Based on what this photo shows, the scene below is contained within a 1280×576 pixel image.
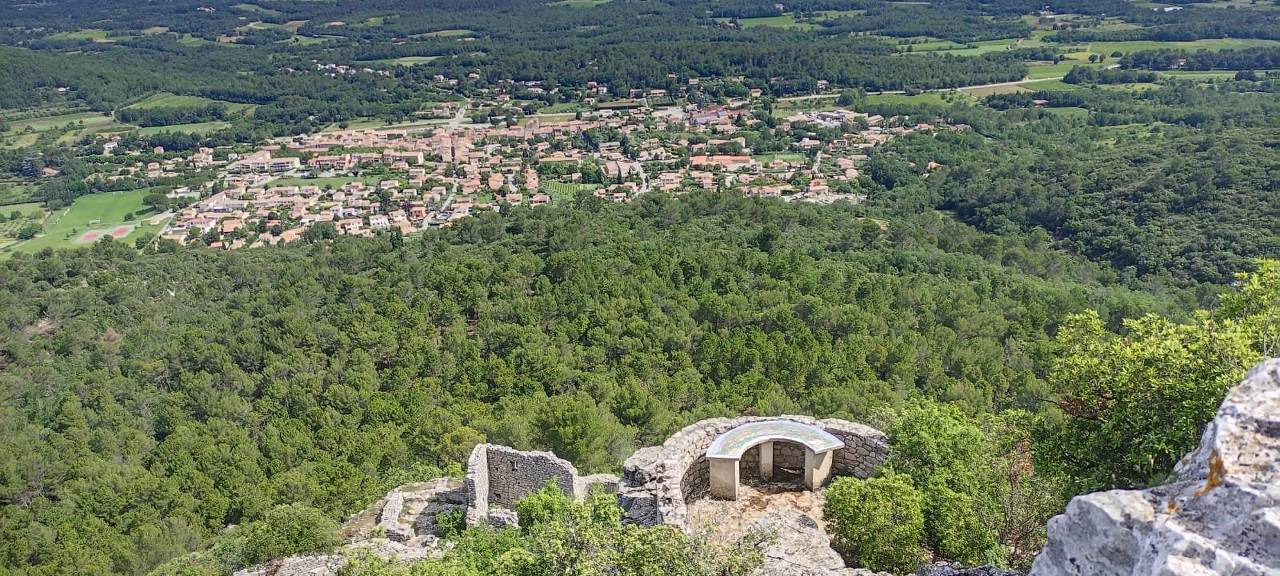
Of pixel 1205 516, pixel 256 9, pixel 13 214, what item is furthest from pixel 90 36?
pixel 1205 516

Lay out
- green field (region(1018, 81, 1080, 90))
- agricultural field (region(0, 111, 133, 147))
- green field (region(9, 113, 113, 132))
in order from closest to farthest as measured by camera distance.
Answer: agricultural field (region(0, 111, 133, 147)) < green field (region(1018, 81, 1080, 90)) < green field (region(9, 113, 113, 132))

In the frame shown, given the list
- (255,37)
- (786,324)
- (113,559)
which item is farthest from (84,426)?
(255,37)

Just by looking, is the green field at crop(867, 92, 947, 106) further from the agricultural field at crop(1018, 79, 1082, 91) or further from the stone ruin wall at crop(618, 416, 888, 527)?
the stone ruin wall at crop(618, 416, 888, 527)

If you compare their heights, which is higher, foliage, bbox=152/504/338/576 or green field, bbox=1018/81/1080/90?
green field, bbox=1018/81/1080/90

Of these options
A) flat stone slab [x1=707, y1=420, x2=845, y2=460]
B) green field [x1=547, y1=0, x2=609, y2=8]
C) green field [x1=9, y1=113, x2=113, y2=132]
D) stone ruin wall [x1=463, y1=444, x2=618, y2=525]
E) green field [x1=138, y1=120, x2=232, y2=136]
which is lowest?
stone ruin wall [x1=463, y1=444, x2=618, y2=525]

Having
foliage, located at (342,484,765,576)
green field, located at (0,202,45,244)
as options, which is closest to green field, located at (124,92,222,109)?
green field, located at (0,202,45,244)

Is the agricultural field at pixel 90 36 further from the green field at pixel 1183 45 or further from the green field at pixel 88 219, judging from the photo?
the green field at pixel 1183 45

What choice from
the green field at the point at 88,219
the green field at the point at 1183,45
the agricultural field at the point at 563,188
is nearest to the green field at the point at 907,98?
the green field at the point at 1183,45

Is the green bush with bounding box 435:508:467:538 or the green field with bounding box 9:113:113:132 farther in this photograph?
the green field with bounding box 9:113:113:132
